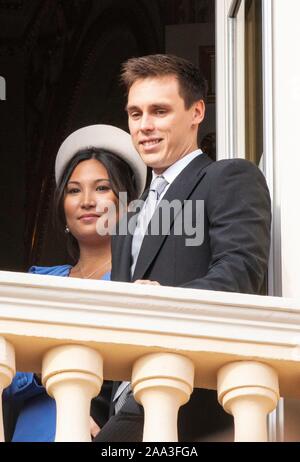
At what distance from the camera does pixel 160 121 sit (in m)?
4.98

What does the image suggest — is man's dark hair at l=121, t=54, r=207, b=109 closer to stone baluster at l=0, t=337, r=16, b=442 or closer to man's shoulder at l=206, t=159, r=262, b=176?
man's shoulder at l=206, t=159, r=262, b=176

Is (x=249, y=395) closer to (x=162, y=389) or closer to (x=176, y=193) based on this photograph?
(x=162, y=389)

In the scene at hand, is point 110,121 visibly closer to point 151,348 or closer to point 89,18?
point 89,18

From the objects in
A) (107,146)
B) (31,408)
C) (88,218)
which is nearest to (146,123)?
(31,408)

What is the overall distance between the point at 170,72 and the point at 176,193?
0.32 meters

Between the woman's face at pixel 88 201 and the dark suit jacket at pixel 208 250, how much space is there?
3.14 feet

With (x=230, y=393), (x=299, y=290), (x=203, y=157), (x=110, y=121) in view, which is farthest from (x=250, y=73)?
(x=110, y=121)

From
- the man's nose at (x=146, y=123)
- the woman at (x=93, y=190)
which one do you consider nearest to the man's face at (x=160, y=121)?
the man's nose at (x=146, y=123)

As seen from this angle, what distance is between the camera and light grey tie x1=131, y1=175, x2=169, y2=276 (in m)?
4.89

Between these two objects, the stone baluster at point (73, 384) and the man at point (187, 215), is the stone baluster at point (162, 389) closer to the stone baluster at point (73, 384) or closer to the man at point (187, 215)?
the stone baluster at point (73, 384)

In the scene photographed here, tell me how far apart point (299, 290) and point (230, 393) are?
2.41 ft

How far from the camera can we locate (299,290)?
473 centimetres

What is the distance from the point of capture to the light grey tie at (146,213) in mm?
4889
